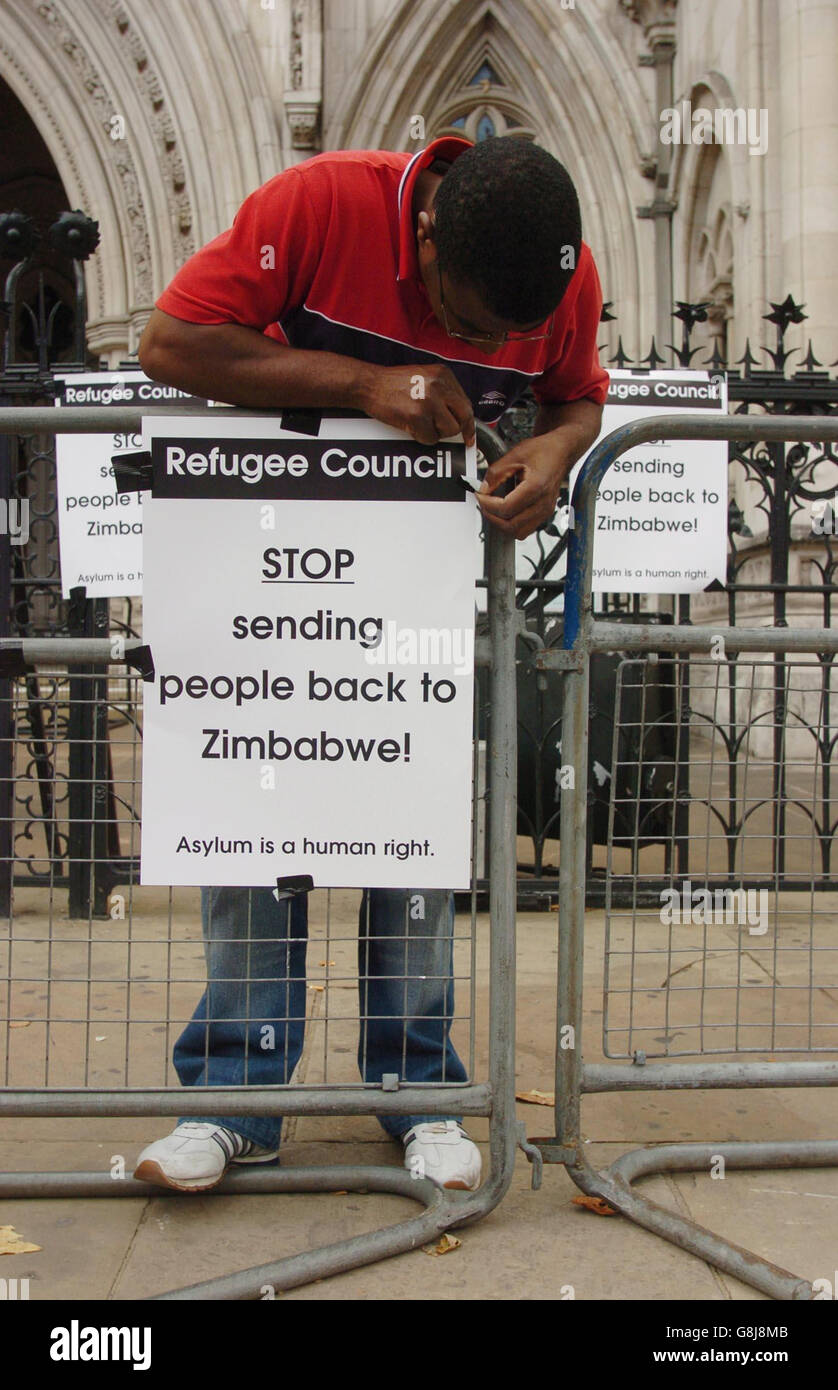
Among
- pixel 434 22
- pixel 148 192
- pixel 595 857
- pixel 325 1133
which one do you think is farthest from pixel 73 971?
pixel 434 22

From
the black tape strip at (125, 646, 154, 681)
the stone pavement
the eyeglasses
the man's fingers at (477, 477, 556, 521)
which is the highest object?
the eyeglasses

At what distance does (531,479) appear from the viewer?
2.42 m

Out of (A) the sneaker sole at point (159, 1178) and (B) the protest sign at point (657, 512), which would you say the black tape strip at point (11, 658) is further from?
(B) the protest sign at point (657, 512)

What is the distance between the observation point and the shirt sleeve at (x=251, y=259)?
2.38 m

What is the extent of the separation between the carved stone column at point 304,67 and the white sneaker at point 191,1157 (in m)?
12.8

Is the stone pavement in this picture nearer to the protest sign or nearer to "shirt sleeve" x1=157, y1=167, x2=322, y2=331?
"shirt sleeve" x1=157, y1=167, x2=322, y2=331

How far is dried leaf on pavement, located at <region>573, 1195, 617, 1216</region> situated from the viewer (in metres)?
2.55

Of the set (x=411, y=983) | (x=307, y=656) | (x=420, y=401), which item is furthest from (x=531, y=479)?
(x=411, y=983)

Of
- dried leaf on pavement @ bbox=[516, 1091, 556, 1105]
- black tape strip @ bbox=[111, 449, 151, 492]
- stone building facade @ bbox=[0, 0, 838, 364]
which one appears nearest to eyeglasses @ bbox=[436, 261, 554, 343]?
black tape strip @ bbox=[111, 449, 151, 492]

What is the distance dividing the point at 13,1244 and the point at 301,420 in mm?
1676

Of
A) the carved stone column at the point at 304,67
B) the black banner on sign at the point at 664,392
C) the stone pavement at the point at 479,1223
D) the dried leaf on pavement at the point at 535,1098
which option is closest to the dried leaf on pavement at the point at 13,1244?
the stone pavement at the point at 479,1223

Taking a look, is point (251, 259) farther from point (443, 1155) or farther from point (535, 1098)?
point (535, 1098)

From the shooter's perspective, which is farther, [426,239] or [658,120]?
[658,120]

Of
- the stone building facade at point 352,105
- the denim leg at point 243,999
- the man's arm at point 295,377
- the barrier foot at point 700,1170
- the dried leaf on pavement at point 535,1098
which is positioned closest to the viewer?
the barrier foot at point 700,1170
